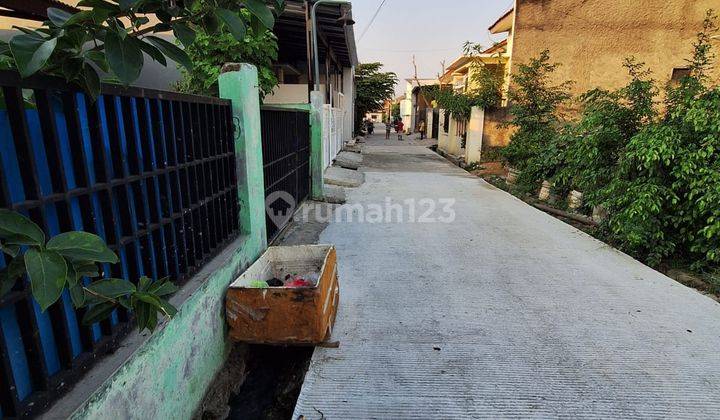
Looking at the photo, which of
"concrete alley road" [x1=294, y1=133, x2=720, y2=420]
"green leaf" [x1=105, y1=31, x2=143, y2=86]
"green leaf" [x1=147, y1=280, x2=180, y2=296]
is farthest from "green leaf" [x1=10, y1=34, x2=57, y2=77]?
"concrete alley road" [x1=294, y1=133, x2=720, y2=420]

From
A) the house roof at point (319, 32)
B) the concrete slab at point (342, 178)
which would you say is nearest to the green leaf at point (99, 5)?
the house roof at point (319, 32)

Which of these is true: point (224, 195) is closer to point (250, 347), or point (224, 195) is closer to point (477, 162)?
point (250, 347)

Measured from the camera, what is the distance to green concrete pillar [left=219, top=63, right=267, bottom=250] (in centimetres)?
294

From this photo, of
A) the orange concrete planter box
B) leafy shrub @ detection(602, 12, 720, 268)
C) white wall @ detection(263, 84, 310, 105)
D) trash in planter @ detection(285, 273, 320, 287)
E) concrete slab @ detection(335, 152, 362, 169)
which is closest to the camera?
the orange concrete planter box

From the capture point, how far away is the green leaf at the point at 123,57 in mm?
956

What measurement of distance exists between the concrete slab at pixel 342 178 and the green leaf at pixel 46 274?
25.0ft

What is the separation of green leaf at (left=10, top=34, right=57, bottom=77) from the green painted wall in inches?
42.9

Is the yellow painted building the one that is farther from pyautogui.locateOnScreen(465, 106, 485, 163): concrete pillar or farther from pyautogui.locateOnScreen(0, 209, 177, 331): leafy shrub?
pyautogui.locateOnScreen(0, 209, 177, 331): leafy shrub

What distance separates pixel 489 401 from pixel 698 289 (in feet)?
9.70

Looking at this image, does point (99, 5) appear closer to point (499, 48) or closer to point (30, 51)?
point (30, 51)

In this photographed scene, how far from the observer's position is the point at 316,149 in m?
7.06

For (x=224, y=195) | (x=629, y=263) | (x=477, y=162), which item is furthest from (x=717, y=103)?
(x=477, y=162)

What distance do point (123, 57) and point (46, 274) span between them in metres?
0.53

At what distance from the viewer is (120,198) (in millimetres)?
1780
